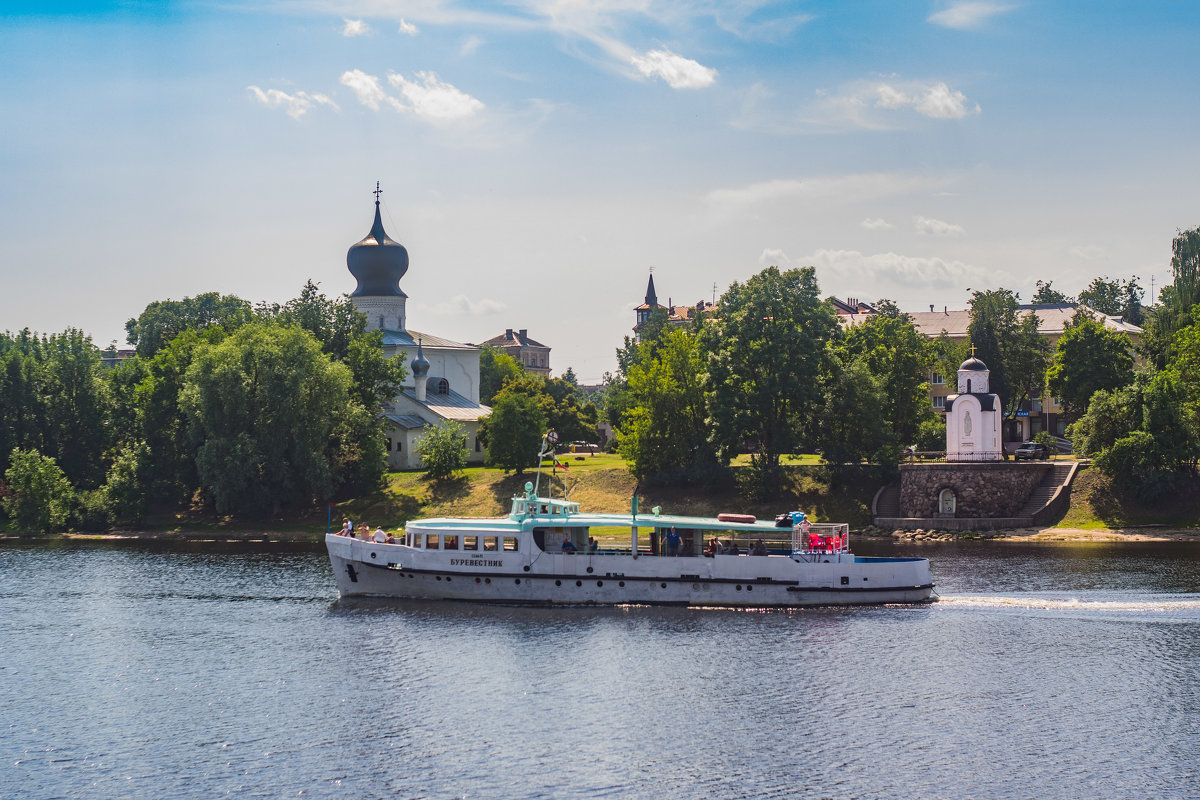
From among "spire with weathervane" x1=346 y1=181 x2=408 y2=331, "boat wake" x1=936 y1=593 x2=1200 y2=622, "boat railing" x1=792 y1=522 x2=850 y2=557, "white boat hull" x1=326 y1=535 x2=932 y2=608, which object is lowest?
"boat wake" x1=936 y1=593 x2=1200 y2=622

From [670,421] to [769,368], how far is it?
30.7 ft

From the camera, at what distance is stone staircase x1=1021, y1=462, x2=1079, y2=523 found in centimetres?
8038

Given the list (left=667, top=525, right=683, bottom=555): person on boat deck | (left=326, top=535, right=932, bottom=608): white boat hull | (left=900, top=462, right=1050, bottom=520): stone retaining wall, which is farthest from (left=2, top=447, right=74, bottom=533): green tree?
(left=900, top=462, right=1050, bottom=520): stone retaining wall

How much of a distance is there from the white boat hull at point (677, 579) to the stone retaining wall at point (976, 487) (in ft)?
108

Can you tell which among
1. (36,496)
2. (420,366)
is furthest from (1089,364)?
(36,496)

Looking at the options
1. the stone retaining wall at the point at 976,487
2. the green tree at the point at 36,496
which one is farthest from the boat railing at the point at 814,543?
the green tree at the point at 36,496

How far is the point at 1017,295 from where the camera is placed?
415 feet

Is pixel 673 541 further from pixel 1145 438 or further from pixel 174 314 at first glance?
pixel 174 314

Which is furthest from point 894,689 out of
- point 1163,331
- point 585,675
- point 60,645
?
point 1163,331

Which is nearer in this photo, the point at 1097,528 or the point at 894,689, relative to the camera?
the point at 894,689

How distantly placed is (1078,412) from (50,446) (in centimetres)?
8935

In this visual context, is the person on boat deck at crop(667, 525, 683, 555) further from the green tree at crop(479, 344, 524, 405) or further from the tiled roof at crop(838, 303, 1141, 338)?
the green tree at crop(479, 344, 524, 405)

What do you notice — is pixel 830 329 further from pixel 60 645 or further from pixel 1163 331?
pixel 60 645

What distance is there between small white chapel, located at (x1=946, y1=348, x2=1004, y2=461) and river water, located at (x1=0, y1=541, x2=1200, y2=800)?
27.8 metres
